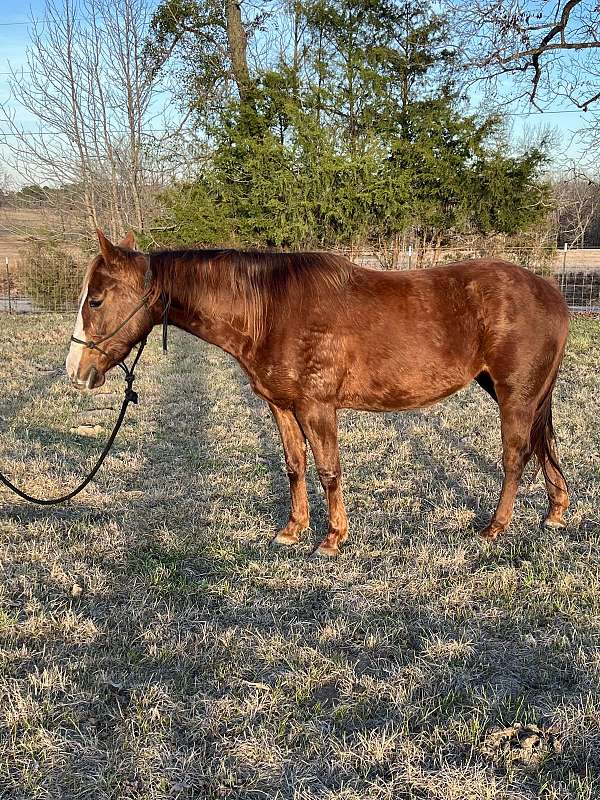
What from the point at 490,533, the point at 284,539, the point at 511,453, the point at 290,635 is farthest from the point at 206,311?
the point at 490,533

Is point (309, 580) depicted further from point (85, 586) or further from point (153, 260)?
point (153, 260)

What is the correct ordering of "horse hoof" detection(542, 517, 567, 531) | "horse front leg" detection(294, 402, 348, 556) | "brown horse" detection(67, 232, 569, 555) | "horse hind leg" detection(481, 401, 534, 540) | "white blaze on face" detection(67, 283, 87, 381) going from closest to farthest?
"white blaze on face" detection(67, 283, 87, 381) → "brown horse" detection(67, 232, 569, 555) → "horse front leg" detection(294, 402, 348, 556) → "horse hind leg" detection(481, 401, 534, 540) → "horse hoof" detection(542, 517, 567, 531)

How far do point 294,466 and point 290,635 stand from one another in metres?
1.34

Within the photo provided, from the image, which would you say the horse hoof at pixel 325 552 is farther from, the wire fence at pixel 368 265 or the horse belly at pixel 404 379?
the wire fence at pixel 368 265

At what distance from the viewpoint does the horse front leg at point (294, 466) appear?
389 centimetres

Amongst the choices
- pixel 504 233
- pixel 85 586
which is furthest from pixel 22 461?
pixel 504 233

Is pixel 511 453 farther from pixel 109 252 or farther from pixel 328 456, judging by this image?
pixel 109 252

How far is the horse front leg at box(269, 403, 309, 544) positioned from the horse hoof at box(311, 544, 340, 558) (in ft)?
0.74

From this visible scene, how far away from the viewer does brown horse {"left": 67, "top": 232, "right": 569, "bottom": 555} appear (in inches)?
136

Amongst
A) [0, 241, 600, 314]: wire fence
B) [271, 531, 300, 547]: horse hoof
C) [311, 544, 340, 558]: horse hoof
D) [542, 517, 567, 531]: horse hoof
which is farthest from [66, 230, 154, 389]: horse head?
[0, 241, 600, 314]: wire fence

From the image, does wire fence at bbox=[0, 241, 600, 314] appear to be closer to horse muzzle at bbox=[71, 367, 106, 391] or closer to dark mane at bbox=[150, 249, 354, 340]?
dark mane at bbox=[150, 249, 354, 340]

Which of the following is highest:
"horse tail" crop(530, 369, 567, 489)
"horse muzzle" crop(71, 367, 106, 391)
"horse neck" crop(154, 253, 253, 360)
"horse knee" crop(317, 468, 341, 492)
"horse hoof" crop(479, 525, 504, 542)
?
"horse neck" crop(154, 253, 253, 360)

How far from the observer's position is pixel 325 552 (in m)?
3.66

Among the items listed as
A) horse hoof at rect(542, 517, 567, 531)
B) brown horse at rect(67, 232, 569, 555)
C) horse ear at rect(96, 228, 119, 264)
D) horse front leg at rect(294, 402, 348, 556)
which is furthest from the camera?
horse hoof at rect(542, 517, 567, 531)
